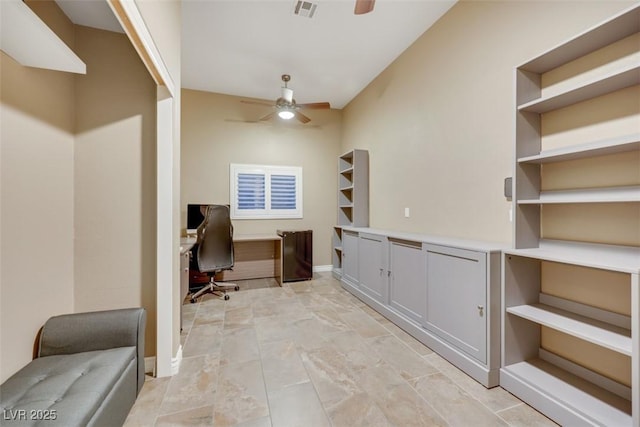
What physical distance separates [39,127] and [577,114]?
3.43 metres

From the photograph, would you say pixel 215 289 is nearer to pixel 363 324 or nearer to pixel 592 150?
pixel 363 324

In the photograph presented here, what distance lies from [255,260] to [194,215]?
4.33 feet

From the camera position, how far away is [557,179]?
189cm

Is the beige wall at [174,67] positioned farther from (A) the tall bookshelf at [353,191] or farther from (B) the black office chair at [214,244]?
(A) the tall bookshelf at [353,191]

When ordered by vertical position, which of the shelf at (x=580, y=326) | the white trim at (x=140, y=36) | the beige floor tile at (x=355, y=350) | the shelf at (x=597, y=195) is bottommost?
the beige floor tile at (x=355, y=350)

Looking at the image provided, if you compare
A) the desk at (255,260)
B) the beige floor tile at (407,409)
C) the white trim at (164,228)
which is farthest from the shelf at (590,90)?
the desk at (255,260)

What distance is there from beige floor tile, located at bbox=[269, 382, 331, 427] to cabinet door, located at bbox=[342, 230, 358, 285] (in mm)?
2188

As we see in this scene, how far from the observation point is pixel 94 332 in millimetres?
1691

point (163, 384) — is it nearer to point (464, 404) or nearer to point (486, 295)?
point (464, 404)

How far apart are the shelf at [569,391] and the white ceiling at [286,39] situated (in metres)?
3.38

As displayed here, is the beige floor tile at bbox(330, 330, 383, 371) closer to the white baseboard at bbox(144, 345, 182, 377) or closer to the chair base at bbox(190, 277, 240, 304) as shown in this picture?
the white baseboard at bbox(144, 345, 182, 377)

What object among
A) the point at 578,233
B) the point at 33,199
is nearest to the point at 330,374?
the point at 578,233

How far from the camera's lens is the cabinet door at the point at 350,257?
400 cm

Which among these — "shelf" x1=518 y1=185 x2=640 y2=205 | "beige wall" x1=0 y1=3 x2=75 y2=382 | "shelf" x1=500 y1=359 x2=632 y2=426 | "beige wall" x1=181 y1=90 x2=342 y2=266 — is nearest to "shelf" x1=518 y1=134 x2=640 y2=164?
"shelf" x1=518 y1=185 x2=640 y2=205
